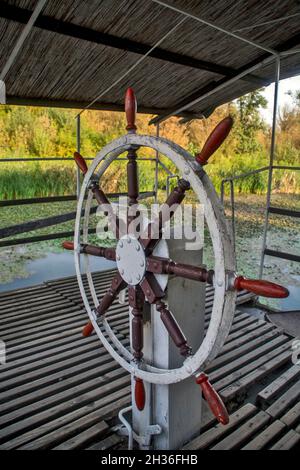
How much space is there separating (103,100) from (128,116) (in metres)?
2.37

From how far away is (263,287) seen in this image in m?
0.98

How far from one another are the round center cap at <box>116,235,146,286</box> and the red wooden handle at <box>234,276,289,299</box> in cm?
36

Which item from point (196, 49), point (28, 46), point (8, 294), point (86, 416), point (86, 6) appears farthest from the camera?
point (8, 294)

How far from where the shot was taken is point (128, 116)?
4.44 feet

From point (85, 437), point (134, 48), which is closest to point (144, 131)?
point (134, 48)

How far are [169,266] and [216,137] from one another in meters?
0.42

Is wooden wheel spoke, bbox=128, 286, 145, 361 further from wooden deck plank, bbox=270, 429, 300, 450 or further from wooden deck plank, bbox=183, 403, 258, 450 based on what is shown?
wooden deck plank, bbox=270, 429, 300, 450

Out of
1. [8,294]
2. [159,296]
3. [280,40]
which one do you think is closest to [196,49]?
[280,40]

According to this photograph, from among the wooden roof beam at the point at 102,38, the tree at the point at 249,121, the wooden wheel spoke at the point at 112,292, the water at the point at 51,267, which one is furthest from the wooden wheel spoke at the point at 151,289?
the tree at the point at 249,121

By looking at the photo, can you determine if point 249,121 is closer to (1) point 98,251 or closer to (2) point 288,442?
(1) point 98,251

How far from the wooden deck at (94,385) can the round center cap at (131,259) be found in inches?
28.4

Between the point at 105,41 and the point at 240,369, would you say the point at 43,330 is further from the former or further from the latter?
the point at 105,41

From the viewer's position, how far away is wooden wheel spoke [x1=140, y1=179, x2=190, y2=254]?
4.00 ft
